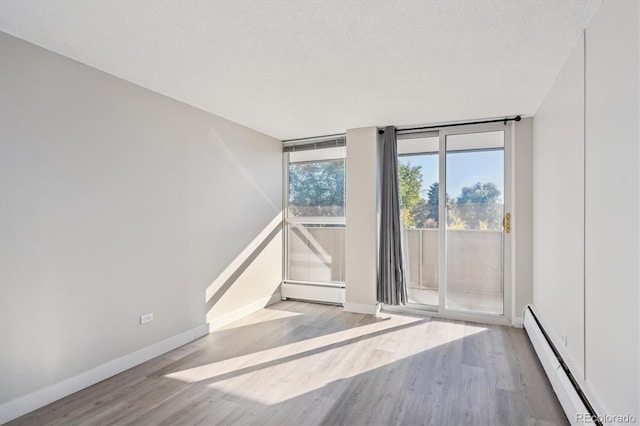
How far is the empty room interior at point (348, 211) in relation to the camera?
188 cm

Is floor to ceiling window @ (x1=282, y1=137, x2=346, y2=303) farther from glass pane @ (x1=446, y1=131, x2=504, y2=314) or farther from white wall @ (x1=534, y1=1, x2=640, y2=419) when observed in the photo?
white wall @ (x1=534, y1=1, x2=640, y2=419)

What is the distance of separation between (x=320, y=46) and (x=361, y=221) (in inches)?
103

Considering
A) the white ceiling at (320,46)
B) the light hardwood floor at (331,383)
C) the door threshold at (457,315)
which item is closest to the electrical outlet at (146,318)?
the light hardwood floor at (331,383)

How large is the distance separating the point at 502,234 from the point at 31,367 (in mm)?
4598

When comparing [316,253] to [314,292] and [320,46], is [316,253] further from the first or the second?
[320,46]

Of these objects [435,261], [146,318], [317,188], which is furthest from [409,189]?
[146,318]

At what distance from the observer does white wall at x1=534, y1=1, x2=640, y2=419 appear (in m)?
1.49

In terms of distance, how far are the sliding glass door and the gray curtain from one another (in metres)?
0.21

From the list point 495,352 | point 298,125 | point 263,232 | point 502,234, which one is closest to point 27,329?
point 263,232

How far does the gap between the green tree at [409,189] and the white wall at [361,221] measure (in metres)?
0.42

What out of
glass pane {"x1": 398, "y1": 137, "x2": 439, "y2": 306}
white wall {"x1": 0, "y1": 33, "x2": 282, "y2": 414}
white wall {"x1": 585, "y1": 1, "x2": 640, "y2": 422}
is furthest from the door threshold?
white wall {"x1": 0, "y1": 33, "x2": 282, "y2": 414}

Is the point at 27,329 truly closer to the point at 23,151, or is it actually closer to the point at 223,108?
the point at 23,151

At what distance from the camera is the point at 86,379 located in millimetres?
2535

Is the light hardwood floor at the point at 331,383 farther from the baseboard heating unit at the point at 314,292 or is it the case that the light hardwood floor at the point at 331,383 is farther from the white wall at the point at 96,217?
the baseboard heating unit at the point at 314,292
